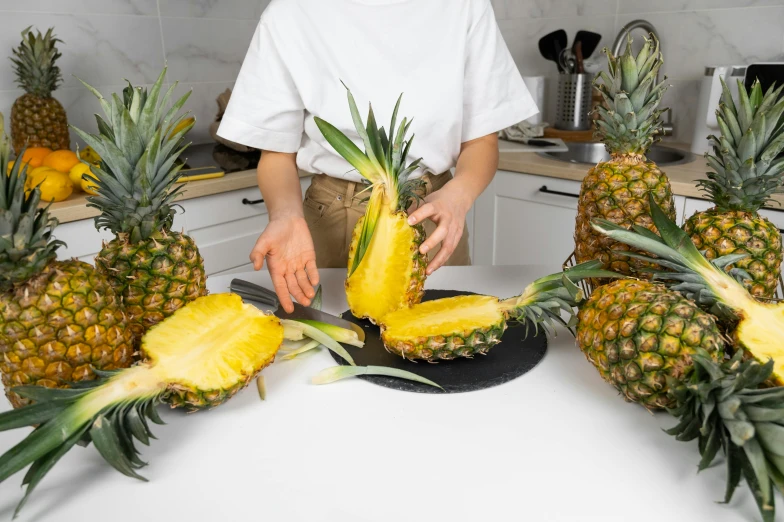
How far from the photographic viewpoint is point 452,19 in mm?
1455

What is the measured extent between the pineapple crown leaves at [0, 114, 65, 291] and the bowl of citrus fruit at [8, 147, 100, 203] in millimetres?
1248

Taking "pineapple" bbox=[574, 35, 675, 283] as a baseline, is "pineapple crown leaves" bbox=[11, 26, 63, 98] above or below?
above

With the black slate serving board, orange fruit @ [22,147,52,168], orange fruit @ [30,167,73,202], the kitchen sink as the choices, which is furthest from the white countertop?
the kitchen sink

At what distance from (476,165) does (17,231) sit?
104cm

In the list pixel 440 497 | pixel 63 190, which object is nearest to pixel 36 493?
pixel 440 497

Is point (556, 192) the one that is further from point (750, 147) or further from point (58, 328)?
point (58, 328)

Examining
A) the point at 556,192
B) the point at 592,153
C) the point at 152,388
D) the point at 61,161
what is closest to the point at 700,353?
the point at 152,388

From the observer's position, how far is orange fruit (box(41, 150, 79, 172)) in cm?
199

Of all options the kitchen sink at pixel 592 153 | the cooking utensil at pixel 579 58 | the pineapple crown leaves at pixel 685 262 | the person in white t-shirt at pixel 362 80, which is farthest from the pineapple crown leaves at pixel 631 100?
the cooking utensil at pixel 579 58

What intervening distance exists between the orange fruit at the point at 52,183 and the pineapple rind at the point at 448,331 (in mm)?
1453

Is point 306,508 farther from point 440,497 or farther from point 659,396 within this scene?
point 659,396

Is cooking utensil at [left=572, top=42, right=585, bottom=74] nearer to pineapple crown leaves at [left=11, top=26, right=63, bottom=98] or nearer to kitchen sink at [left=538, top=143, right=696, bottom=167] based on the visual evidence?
kitchen sink at [left=538, top=143, right=696, bottom=167]

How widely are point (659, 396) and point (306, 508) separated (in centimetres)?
47

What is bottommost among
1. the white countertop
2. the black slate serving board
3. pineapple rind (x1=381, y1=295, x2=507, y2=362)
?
the white countertop
